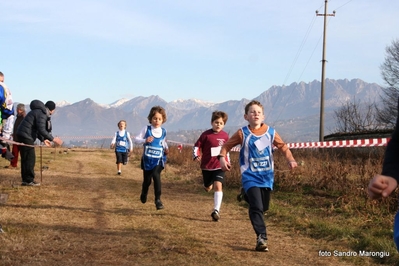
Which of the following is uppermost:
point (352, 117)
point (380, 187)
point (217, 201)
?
point (352, 117)

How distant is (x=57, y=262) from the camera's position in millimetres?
5371

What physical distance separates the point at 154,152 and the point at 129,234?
2395 millimetres

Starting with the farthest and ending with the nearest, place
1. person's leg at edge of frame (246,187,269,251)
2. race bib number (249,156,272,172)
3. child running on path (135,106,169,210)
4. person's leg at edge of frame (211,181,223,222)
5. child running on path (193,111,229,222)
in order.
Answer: child running on path (193,111,229,222)
child running on path (135,106,169,210)
person's leg at edge of frame (211,181,223,222)
race bib number (249,156,272,172)
person's leg at edge of frame (246,187,269,251)

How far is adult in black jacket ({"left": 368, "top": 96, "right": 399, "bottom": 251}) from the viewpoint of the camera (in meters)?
2.67

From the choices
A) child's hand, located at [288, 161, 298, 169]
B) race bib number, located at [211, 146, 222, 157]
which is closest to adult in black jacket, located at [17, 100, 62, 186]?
race bib number, located at [211, 146, 222, 157]

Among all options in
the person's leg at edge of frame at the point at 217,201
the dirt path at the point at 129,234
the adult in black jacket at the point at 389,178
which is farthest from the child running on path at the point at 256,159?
the adult in black jacket at the point at 389,178

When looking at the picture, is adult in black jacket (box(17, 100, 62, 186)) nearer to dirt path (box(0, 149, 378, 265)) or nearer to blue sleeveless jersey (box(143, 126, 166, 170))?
dirt path (box(0, 149, 378, 265))

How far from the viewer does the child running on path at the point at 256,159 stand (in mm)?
6539

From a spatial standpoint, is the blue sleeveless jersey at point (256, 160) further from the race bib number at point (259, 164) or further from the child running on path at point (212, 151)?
the child running on path at point (212, 151)

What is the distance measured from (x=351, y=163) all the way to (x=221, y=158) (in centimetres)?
600

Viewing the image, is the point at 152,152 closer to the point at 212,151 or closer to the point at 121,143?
the point at 212,151

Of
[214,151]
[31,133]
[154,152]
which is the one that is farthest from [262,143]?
[31,133]

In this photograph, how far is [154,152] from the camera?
924cm

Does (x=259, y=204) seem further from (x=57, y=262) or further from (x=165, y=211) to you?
(x=165, y=211)
